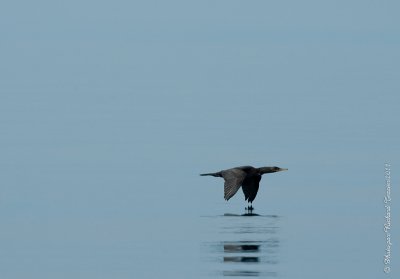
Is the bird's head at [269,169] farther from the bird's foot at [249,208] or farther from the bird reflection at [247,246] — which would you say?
the bird reflection at [247,246]

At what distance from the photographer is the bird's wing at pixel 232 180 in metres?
29.9

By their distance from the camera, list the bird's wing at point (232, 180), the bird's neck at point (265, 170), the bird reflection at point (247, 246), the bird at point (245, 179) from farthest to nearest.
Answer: the bird's neck at point (265, 170) → the bird at point (245, 179) → the bird's wing at point (232, 180) → the bird reflection at point (247, 246)

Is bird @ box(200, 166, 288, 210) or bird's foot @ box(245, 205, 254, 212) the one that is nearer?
bird's foot @ box(245, 205, 254, 212)

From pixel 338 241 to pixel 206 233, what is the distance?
1.96 metres

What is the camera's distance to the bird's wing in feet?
98.0

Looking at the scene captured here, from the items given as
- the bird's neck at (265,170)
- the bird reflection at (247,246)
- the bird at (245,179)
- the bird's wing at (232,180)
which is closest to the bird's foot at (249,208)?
the bird at (245,179)

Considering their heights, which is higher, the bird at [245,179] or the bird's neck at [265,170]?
the bird's neck at [265,170]

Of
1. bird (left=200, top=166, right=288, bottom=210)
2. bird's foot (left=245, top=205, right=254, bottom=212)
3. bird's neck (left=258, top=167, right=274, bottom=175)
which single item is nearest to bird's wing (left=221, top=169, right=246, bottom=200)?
bird (left=200, top=166, right=288, bottom=210)

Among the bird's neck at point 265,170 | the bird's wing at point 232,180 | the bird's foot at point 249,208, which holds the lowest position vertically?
the bird's foot at point 249,208

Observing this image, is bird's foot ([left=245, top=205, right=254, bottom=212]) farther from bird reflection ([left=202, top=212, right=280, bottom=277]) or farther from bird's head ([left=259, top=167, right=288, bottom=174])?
bird's head ([left=259, top=167, right=288, bottom=174])

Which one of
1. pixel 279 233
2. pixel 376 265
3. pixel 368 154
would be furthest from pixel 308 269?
pixel 368 154

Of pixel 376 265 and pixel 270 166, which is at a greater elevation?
pixel 270 166

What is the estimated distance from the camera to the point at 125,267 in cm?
2453

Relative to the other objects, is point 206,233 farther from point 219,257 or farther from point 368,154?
point 368,154
